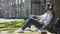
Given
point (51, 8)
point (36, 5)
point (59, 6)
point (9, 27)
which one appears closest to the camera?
point (59, 6)

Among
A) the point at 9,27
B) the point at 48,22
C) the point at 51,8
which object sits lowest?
the point at 9,27

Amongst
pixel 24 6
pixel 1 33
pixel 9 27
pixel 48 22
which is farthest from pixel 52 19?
pixel 24 6

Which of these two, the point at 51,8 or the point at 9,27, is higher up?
the point at 51,8

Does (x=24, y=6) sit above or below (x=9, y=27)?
above

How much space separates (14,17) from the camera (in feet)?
30.4

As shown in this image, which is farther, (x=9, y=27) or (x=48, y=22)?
(x=9, y=27)

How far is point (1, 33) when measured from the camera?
6480 mm

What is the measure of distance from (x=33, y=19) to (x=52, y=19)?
0.71 m

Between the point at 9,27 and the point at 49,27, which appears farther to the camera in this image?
the point at 9,27

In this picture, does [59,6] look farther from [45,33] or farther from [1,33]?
[1,33]

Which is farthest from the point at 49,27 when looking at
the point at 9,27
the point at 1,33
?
the point at 9,27

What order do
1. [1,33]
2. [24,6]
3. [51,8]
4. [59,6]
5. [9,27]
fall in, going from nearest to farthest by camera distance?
[59,6], [51,8], [1,33], [9,27], [24,6]

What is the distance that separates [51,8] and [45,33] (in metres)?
0.70

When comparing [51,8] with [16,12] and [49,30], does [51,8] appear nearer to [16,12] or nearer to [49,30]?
[49,30]
